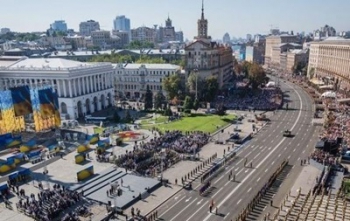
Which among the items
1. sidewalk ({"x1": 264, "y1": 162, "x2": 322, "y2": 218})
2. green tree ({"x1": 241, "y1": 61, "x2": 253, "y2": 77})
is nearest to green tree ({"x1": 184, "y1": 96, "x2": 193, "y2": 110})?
sidewalk ({"x1": 264, "y1": 162, "x2": 322, "y2": 218})

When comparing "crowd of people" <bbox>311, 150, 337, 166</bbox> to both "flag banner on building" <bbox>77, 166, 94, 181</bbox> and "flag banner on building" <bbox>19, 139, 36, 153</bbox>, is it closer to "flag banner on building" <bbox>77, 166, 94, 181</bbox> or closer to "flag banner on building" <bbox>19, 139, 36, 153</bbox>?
"flag banner on building" <bbox>77, 166, 94, 181</bbox>

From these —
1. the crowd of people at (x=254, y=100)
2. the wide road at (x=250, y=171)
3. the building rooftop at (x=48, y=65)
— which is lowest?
the wide road at (x=250, y=171)

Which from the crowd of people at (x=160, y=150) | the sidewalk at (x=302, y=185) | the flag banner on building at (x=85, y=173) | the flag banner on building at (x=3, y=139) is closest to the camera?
the sidewalk at (x=302, y=185)

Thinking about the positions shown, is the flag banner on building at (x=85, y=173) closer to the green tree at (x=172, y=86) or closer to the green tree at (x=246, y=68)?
the green tree at (x=172, y=86)

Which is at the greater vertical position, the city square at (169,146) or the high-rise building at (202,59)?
the high-rise building at (202,59)

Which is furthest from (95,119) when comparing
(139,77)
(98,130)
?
(139,77)

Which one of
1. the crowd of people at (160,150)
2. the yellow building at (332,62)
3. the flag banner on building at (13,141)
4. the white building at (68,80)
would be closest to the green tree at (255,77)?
the yellow building at (332,62)
